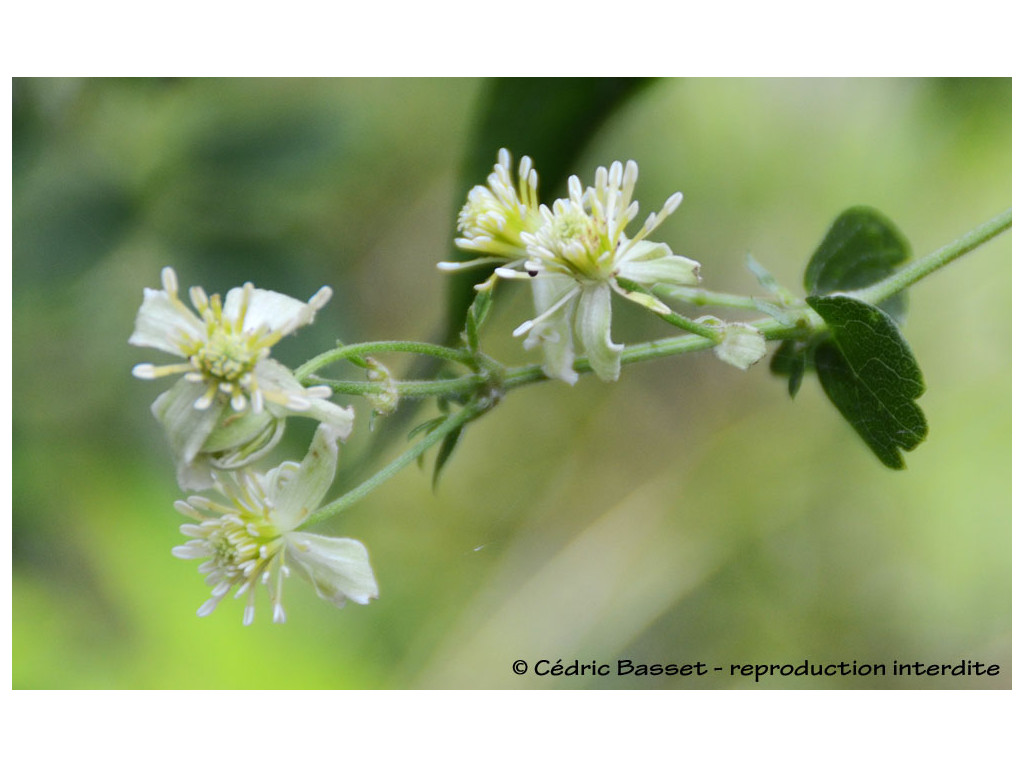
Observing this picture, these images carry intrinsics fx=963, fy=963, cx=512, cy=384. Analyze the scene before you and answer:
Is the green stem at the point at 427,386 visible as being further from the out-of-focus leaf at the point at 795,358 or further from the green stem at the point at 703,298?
the out-of-focus leaf at the point at 795,358

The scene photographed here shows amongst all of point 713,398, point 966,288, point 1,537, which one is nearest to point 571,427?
point 713,398

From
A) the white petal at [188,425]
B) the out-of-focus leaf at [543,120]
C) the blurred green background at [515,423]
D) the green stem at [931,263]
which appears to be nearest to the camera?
the white petal at [188,425]

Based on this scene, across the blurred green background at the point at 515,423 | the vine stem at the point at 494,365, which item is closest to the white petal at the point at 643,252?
the vine stem at the point at 494,365

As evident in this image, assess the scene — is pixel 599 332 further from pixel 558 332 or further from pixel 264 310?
pixel 264 310

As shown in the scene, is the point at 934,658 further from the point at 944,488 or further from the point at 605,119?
the point at 605,119

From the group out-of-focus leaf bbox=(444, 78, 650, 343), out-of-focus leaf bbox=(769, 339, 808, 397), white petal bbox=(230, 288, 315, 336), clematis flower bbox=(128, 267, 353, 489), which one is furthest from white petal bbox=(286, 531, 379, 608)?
out-of-focus leaf bbox=(444, 78, 650, 343)

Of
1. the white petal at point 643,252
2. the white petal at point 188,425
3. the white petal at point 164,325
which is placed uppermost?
the white petal at point 643,252

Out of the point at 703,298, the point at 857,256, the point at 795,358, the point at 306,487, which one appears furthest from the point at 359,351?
the point at 857,256
